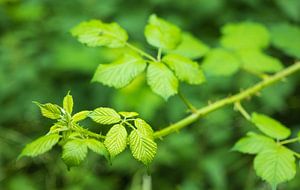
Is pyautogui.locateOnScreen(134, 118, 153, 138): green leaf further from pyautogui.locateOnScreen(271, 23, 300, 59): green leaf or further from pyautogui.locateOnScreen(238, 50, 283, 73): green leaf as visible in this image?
pyautogui.locateOnScreen(271, 23, 300, 59): green leaf

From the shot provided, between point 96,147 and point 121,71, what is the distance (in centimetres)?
29

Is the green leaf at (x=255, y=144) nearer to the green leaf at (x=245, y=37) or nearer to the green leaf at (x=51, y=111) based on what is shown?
the green leaf at (x=51, y=111)

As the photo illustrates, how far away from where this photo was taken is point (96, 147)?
2.85 ft

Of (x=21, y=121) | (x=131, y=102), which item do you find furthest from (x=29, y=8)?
(x=131, y=102)

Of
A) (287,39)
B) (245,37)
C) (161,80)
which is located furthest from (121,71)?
(287,39)

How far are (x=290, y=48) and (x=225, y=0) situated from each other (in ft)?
3.48

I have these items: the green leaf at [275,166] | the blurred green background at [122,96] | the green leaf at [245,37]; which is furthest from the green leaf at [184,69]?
the blurred green background at [122,96]

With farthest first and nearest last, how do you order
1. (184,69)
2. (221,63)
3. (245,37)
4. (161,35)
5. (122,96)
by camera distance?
(122,96), (245,37), (221,63), (161,35), (184,69)

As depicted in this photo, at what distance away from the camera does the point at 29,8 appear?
2779 mm

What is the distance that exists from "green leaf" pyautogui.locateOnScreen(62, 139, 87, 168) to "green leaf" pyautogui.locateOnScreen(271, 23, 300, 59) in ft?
3.72

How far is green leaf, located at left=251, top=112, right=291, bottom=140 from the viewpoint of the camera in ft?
3.80

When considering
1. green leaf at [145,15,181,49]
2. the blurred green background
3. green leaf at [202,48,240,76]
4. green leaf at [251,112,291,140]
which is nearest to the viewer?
green leaf at [251,112,291,140]

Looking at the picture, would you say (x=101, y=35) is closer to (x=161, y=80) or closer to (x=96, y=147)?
(x=161, y=80)

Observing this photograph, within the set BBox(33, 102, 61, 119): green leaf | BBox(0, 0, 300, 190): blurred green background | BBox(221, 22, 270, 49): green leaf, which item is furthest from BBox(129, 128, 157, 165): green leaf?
BBox(0, 0, 300, 190): blurred green background
